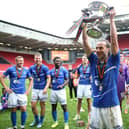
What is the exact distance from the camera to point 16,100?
509 centimetres

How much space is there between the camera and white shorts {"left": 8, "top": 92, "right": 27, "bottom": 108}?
5.02 metres

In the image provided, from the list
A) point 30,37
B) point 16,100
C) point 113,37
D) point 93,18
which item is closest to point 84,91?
point 16,100

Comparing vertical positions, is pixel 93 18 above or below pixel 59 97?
above

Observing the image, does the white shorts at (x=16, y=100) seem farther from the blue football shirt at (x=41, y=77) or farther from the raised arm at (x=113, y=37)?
the raised arm at (x=113, y=37)

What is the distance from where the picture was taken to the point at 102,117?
102 inches

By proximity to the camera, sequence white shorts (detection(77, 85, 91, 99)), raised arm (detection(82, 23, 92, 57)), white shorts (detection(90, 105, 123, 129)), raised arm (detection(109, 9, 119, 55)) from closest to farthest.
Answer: raised arm (detection(109, 9, 119, 55)), white shorts (detection(90, 105, 123, 129)), raised arm (detection(82, 23, 92, 57)), white shorts (detection(77, 85, 91, 99))

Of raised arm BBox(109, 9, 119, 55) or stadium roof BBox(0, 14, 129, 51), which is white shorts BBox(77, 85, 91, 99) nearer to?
raised arm BBox(109, 9, 119, 55)

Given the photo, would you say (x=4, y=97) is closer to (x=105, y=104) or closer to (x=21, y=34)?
(x=105, y=104)

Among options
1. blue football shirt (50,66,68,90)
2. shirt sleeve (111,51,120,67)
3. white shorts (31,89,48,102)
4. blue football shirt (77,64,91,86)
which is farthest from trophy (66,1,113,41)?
blue football shirt (77,64,91,86)

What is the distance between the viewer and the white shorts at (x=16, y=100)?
5.02 meters

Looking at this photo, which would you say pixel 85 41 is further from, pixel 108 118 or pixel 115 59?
pixel 108 118

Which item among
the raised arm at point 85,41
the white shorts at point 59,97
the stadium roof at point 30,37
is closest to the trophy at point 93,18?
the raised arm at point 85,41

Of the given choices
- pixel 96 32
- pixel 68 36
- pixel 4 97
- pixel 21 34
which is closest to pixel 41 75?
pixel 4 97

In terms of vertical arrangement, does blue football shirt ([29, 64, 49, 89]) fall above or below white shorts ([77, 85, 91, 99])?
above
